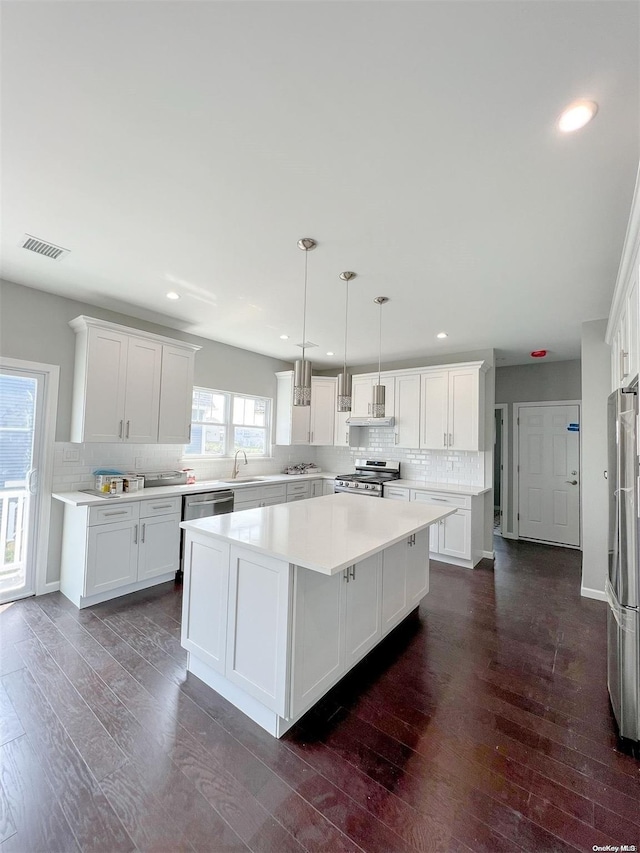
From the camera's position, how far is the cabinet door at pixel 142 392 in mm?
3627

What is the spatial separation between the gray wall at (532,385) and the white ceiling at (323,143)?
256 centimetres

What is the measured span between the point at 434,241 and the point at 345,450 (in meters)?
4.23

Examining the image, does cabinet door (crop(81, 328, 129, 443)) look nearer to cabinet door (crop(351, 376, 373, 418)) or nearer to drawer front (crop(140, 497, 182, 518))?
drawer front (crop(140, 497, 182, 518))

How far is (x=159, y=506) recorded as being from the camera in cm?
359

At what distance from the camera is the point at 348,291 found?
10.1ft

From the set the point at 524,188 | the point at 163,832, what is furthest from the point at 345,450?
the point at 163,832

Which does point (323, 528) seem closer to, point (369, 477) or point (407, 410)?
point (369, 477)

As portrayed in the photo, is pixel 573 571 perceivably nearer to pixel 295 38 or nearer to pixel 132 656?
pixel 132 656

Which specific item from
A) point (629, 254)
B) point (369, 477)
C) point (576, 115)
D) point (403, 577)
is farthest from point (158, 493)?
point (629, 254)

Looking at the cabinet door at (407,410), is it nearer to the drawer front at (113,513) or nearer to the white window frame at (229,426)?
the white window frame at (229,426)

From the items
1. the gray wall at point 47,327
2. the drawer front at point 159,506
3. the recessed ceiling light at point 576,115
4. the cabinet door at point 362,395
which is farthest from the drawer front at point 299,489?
the recessed ceiling light at point 576,115

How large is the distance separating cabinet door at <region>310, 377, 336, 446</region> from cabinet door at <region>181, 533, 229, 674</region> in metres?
3.74

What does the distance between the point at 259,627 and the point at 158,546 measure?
7.01ft

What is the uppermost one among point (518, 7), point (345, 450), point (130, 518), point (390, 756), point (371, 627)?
point (518, 7)
